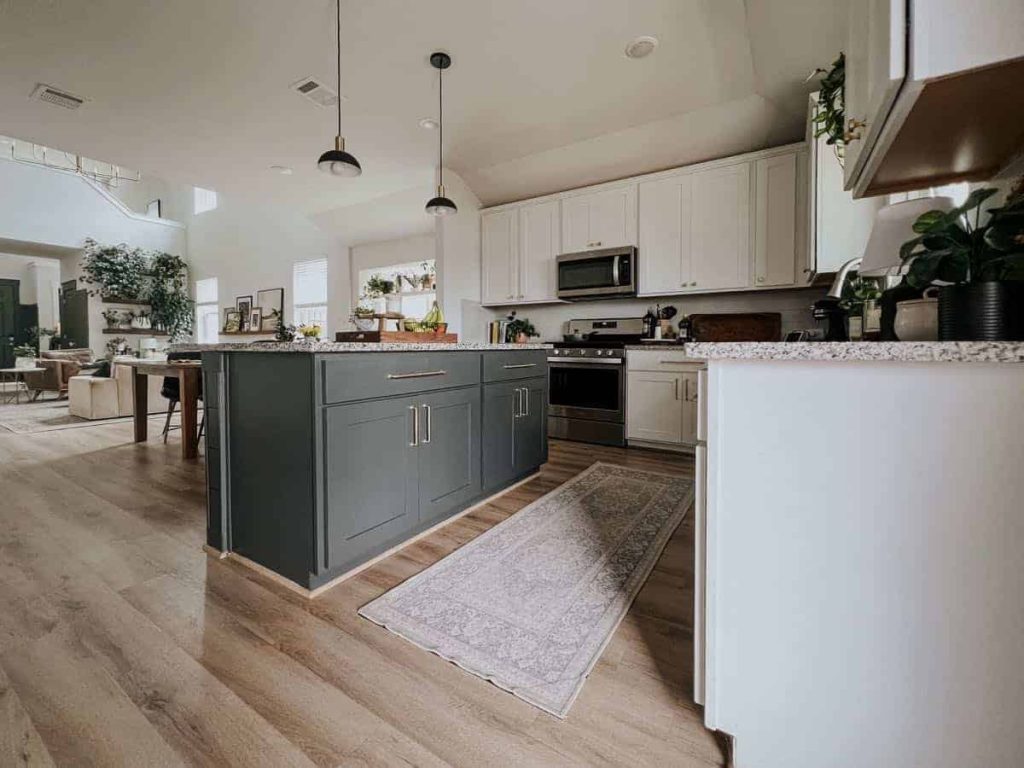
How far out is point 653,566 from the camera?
185 cm

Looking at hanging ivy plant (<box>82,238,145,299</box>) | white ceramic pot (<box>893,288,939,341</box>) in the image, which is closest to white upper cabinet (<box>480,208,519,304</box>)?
white ceramic pot (<box>893,288,939,341</box>)

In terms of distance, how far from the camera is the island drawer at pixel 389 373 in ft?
5.21

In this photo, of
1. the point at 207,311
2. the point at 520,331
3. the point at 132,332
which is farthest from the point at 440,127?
the point at 132,332

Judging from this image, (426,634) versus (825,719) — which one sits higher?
(825,719)

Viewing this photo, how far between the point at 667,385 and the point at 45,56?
16.2 feet

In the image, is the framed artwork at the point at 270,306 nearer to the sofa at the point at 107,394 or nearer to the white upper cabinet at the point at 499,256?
the sofa at the point at 107,394

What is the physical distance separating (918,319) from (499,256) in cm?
427

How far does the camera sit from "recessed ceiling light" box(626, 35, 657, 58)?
2.73m

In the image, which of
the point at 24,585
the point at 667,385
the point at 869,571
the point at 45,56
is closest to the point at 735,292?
the point at 667,385

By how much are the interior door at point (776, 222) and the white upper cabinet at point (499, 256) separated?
2.28 metres

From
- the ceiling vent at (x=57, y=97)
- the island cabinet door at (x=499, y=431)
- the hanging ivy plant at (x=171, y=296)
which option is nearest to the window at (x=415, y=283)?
the ceiling vent at (x=57, y=97)

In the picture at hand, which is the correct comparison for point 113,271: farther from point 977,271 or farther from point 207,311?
point 977,271

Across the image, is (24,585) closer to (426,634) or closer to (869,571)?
(426,634)

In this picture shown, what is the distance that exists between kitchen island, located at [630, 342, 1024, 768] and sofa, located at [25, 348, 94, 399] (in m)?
9.46
